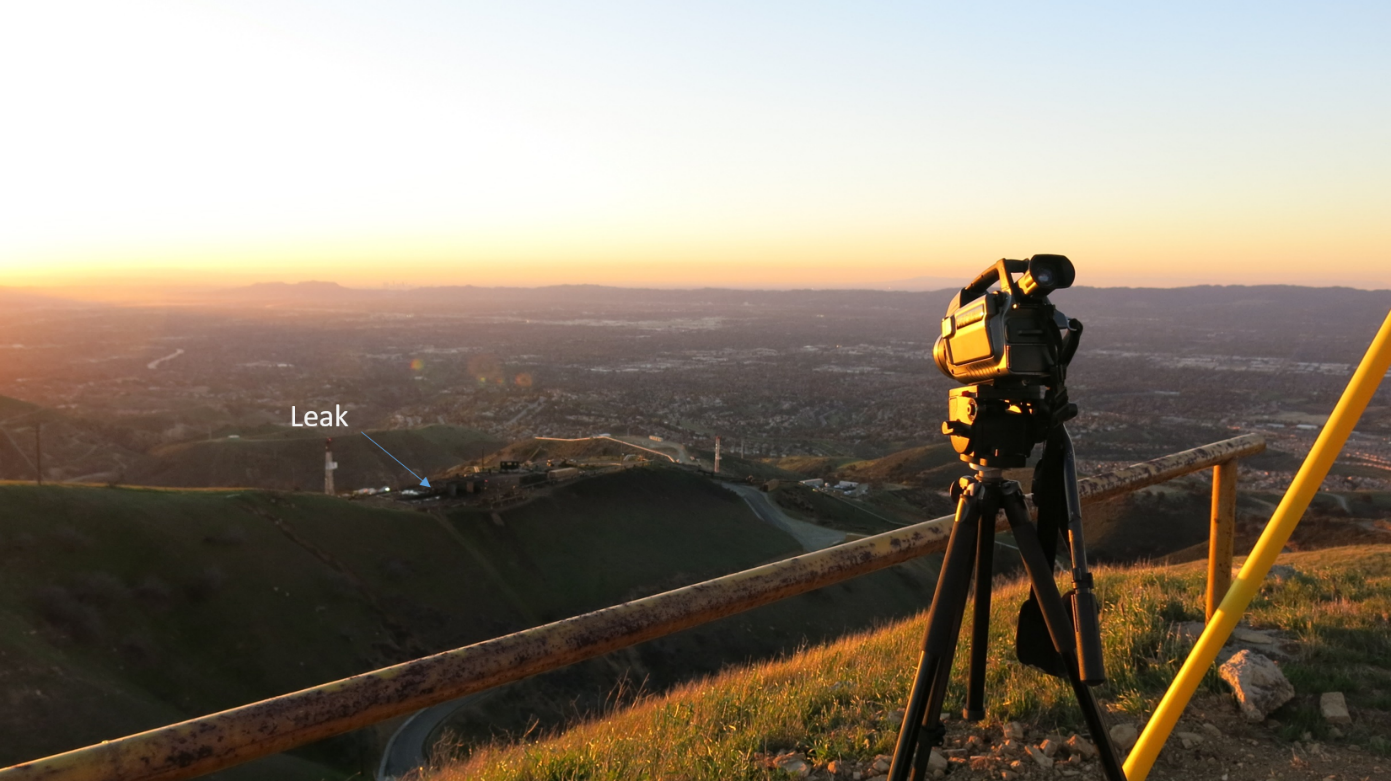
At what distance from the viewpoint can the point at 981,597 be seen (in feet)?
10.3

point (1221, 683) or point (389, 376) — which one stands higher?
point (1221, 683)

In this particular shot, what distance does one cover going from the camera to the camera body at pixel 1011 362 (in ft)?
7.97

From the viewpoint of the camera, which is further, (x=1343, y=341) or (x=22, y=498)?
(x=1343, y=341)

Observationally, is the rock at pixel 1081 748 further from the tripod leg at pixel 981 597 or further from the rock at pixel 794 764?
the rock at pixel 794 764

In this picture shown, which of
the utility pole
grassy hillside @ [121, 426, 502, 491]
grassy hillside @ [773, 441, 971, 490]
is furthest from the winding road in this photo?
grassy hillside @ [121, 426, 502, 491]

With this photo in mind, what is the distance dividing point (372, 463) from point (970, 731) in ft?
289

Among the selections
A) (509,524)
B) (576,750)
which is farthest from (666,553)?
(576,750)

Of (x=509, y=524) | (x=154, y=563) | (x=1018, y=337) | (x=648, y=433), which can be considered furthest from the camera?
(x=648, y=433)

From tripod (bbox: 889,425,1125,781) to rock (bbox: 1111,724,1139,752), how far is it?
1.47m

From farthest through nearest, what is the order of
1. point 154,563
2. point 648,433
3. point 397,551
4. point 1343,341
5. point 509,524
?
point 1343,341
point 648,433
point 509,524
point 397,551
point 154,563

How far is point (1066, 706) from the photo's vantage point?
414 cm

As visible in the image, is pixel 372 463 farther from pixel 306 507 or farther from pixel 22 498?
pixel 22 498

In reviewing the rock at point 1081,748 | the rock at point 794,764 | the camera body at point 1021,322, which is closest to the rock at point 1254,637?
the rock at point 1081,748

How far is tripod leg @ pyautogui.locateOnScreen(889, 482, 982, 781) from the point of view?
2670 mm
